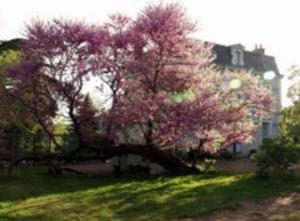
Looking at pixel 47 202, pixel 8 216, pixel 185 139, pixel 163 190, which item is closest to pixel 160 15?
pixel 185 139

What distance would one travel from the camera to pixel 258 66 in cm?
4834

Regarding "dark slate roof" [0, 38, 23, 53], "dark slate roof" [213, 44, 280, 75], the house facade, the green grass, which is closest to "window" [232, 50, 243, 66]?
the house facade

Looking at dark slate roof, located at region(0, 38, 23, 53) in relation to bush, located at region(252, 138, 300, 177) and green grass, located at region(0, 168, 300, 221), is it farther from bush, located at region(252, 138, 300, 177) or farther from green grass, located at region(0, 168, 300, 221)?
bush, located at region(252, 138, 300, 177)

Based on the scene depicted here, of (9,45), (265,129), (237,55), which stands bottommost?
(265,129)

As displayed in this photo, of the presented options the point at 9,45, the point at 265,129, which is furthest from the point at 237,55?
the point at 9,45

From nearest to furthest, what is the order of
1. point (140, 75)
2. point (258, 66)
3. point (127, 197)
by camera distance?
1. point (127, 197)
2. point (140, 75)
3. point (258, 66)

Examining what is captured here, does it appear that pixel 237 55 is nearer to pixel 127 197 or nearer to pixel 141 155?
pixel 141 155

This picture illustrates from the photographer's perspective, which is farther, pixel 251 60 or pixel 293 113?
pixel 251 60

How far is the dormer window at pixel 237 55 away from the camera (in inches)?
1822

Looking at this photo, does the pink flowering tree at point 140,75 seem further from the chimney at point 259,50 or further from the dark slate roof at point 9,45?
the chimney at point 259,50

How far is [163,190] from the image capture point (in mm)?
14414

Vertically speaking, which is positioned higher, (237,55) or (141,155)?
(237,55)

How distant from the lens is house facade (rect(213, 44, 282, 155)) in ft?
148

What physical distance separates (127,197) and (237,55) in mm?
34978
